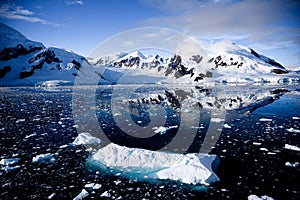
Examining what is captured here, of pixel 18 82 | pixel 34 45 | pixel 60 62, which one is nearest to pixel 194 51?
pixel 60 62

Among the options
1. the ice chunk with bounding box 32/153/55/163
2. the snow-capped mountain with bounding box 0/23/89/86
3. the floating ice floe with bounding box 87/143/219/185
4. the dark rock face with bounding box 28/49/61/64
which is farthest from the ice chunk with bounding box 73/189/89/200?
the dark rock face with bounding box 28/49/61/64

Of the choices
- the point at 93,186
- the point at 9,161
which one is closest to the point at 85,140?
the point at 9,161

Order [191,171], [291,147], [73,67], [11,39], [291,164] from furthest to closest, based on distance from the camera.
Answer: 1. [11,39]
2. [73,67]
3. [291,147]
4. [291,164]
5. [191,171]

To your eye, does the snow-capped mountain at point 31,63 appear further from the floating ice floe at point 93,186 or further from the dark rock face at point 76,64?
the floating ice floe at point 93,186

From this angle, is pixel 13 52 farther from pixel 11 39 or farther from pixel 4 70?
pixel 11 39

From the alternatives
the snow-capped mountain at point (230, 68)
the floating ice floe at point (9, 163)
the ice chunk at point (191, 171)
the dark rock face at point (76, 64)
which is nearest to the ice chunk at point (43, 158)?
the floating ice floe at point (9, 163)

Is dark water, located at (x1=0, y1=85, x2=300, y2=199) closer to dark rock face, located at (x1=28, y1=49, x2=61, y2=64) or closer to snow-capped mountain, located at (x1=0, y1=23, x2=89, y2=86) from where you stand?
snow-capped mountain, located at (x1=0, y1=23, x2=89, y2=86)
